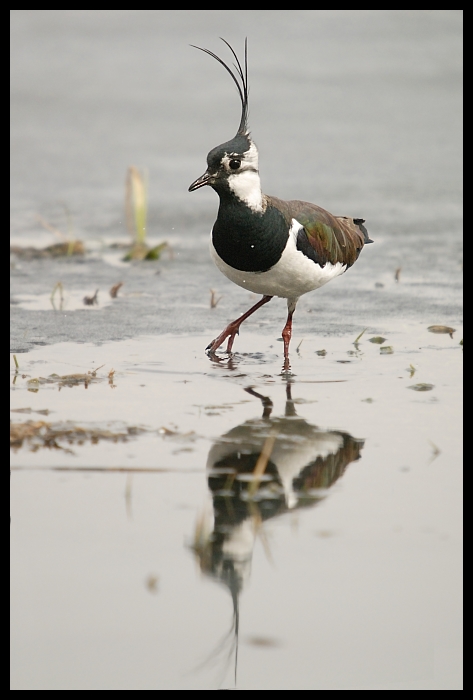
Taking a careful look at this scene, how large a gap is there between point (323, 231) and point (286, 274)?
556 millimetres

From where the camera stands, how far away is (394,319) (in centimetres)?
715

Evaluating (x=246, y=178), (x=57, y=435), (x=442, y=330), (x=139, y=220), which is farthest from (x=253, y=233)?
(x=139, y=220)

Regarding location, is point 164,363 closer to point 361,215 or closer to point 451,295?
point 451,295

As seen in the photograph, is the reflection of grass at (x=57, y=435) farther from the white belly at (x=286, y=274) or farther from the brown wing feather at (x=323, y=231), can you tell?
the brown wing feather at (x=323, y=231)

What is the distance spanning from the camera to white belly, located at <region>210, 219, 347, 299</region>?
605 centimetres

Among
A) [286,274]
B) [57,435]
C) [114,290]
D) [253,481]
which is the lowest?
[253,481]

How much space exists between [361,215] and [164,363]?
5104mm

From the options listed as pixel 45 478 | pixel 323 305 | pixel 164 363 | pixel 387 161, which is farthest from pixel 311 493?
pixel 387 161

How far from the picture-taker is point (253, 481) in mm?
3955

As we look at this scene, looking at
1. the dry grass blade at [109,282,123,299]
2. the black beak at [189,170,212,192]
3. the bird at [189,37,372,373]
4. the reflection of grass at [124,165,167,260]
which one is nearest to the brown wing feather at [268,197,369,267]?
the bird at [189,37,372,373]

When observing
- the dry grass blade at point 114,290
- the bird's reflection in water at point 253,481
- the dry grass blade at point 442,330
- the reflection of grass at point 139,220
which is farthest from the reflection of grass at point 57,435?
the reflection of grass at point 139,220

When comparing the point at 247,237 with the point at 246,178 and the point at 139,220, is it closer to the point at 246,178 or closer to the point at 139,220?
the point at 246,178

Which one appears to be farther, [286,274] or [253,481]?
[286,274]

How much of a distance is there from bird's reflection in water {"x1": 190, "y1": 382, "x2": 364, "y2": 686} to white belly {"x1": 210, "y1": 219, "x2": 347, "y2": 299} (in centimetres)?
125
